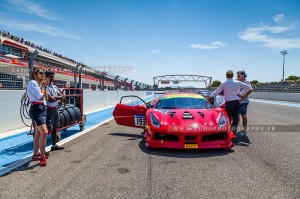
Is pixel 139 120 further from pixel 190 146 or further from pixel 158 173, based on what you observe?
pixel 158 173

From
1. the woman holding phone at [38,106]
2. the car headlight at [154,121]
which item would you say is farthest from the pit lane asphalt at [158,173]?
the car headlight at [154,121]

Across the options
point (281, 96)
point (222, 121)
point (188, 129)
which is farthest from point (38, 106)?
point (281, 96)

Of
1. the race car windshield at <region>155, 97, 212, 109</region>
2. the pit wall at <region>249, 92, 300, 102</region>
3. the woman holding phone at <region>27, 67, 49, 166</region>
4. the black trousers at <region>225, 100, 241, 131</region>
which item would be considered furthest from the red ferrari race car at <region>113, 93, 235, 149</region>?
the pit wall at <region>249, 92, 300, 102</region>

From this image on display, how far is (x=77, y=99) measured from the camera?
6.79m

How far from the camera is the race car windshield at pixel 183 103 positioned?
5703 mm

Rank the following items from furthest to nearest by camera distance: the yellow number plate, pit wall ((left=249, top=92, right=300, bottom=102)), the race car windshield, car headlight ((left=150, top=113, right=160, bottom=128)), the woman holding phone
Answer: pit wall ((left=249, top=92, right=300, bottom=102)), the race car windshield, car headlight ((left=150, top=113, right=160, bottom=128)), the yellow number plate, the woman holding phone

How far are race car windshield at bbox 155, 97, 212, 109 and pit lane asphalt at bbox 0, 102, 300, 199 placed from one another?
1.14 meters

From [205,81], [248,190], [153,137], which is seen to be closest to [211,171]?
[248,190]

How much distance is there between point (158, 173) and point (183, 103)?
8.46 ft

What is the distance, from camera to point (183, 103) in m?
5.84

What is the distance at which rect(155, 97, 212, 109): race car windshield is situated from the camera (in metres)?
5.70

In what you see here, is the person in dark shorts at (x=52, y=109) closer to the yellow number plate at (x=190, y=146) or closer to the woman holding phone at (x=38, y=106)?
the woman holding phone at (x=38, y=106)

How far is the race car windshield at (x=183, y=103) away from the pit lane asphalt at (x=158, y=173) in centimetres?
114

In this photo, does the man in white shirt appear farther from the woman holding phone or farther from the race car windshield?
the woman holding phone
